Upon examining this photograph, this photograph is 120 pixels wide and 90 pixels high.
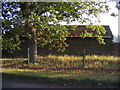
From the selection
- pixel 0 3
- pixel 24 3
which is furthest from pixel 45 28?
pixel 0 3

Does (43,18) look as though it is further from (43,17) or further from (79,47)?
(79,47)

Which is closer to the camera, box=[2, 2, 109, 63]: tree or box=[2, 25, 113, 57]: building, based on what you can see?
box=[2, 2, 109, 63]: tree

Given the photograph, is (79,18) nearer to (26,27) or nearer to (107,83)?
(26,27)

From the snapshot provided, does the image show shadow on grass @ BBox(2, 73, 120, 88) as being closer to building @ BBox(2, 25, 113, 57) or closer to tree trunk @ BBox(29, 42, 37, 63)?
tree trunk @ BBox(29, 42, 37, 63)

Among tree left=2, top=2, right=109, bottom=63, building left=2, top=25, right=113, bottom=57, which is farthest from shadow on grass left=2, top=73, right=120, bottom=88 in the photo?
building left=2, top=25, right=113, bottom=57

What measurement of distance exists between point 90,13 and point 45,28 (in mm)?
3076

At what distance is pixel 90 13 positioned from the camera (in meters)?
11.9

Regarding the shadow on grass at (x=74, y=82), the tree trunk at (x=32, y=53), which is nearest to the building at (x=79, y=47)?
the tree trunk at (x=32, y=53)

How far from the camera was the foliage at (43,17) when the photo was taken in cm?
1077

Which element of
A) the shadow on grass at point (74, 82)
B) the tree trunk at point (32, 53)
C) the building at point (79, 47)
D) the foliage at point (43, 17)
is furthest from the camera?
the building at point (79, 47)

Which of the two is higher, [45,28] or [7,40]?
[45,28]

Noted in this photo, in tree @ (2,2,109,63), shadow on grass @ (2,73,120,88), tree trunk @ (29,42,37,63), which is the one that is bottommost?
shadow on grass @ (2,73,120,88)

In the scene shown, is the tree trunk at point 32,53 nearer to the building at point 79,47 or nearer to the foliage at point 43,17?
the foliage at point 43,17

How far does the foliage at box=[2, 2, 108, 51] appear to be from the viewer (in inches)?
424
